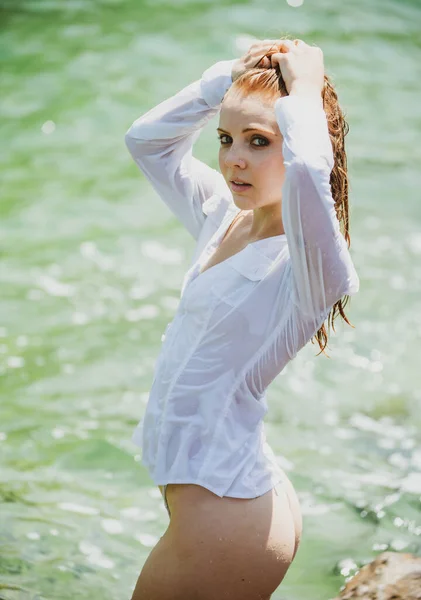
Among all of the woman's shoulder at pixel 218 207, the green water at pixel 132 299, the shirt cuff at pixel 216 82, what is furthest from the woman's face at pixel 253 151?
the green water at pixel 132 299

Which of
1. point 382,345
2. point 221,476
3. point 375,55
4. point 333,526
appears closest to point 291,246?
point 221,476

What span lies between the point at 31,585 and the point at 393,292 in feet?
10.1

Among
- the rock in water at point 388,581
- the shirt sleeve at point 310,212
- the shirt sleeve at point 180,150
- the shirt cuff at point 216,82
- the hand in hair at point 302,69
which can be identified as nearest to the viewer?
the shirt sleeve at point 310,212

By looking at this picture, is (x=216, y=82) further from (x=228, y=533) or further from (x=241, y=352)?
(x=228, y=533)

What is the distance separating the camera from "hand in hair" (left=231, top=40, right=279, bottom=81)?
2203 mm

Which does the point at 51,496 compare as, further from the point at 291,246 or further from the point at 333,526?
the point at 291,246

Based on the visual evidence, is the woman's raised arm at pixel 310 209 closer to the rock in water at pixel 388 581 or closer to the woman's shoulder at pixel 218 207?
the woman's shoulder at pixel 218 207

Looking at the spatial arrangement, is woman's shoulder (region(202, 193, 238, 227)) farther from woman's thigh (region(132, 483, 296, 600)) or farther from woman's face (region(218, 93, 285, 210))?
woman's thigh (region(132, 483, 296, 600))

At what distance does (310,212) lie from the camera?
1.97 meters

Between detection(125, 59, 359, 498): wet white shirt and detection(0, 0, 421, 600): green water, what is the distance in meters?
1.04

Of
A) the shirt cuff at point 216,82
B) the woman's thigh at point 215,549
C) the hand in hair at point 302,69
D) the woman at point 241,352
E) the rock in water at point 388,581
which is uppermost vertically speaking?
the hand in hair at point 302,69

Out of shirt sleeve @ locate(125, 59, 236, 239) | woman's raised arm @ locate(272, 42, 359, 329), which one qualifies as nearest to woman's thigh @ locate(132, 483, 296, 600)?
woman's raised arm @ locate(272, 42, 359, 329)

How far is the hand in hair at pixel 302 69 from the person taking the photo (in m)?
2.10

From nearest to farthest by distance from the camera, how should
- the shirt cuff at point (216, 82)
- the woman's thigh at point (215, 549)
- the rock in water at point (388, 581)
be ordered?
1. the woman's thigh at point (215, 549)
2. the shirt cuff at point (216, 82)
3. the rock in water at point (388, 581)
